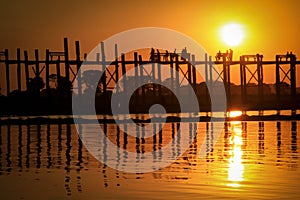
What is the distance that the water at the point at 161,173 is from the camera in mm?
12695

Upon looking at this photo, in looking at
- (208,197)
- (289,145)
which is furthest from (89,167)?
(289,145)

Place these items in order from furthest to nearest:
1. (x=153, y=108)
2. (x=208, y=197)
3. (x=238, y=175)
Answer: (x=153, y=108), (x=238, y=175), (x=208, y=197)

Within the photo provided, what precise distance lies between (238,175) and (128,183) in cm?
229

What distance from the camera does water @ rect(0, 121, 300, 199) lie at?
41.7 feet

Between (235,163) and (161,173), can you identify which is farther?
(235,163)

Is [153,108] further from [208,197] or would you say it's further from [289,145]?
[208,197]

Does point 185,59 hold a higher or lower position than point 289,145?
higher

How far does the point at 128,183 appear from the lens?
45.6 feet

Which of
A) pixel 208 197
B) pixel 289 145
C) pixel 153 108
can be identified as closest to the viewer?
pixel 208 197

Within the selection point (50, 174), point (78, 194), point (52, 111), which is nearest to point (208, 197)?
point (78, 194)

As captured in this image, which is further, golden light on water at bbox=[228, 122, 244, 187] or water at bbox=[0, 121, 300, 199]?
golden light on water at bbox=[228, 122, 244, 187]

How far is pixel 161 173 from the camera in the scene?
15414 millimetres

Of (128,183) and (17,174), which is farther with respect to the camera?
(17,174)

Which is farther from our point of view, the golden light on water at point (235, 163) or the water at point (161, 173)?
the golden light on water at point (235, 163)
